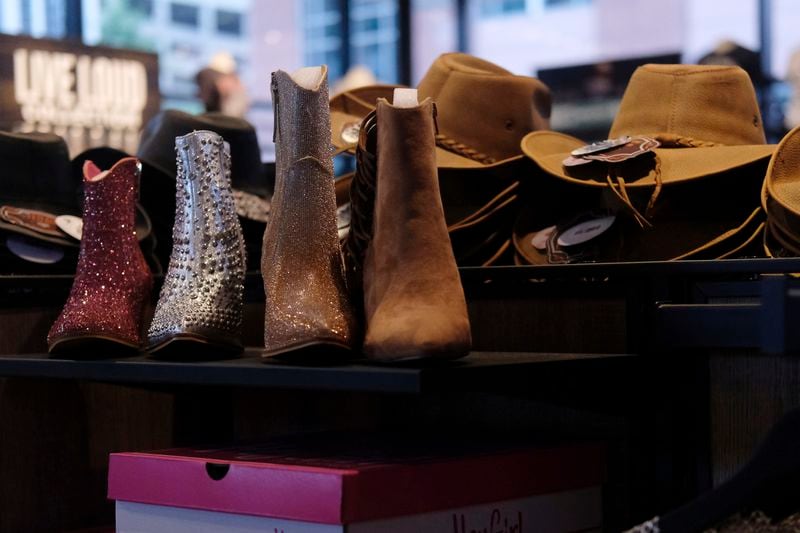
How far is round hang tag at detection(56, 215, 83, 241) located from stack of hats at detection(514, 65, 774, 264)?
594mm

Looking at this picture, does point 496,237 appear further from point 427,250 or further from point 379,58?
point 379,58

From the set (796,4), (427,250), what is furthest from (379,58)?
(427,250)

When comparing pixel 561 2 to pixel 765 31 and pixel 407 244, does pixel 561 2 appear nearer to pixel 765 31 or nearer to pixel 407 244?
pixel 765 31

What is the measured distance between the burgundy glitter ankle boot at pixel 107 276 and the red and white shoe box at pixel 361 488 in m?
0.13

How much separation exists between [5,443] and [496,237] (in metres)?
0.70

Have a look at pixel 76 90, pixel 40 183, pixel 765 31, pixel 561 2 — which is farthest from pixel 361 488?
pixel 561 2

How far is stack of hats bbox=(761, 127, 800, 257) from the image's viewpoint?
1.09 m

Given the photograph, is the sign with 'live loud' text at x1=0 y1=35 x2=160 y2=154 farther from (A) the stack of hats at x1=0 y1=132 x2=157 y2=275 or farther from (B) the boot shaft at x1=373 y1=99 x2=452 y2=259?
(B) the boot shaft at x1=373 y1=99 x2=452 y2=259

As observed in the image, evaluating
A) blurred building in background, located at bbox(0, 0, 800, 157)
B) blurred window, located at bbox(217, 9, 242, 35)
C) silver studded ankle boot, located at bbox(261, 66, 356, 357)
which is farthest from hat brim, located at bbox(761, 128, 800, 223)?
blurred window, located at bbox(217, 9, 242, 35)

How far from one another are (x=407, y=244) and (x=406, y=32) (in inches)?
223

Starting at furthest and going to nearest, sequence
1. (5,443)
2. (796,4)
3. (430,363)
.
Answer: (796,4), (5,443), (430,363)

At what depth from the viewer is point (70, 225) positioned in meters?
1.52

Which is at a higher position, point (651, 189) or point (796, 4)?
point (796, 4)

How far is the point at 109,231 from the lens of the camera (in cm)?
127
